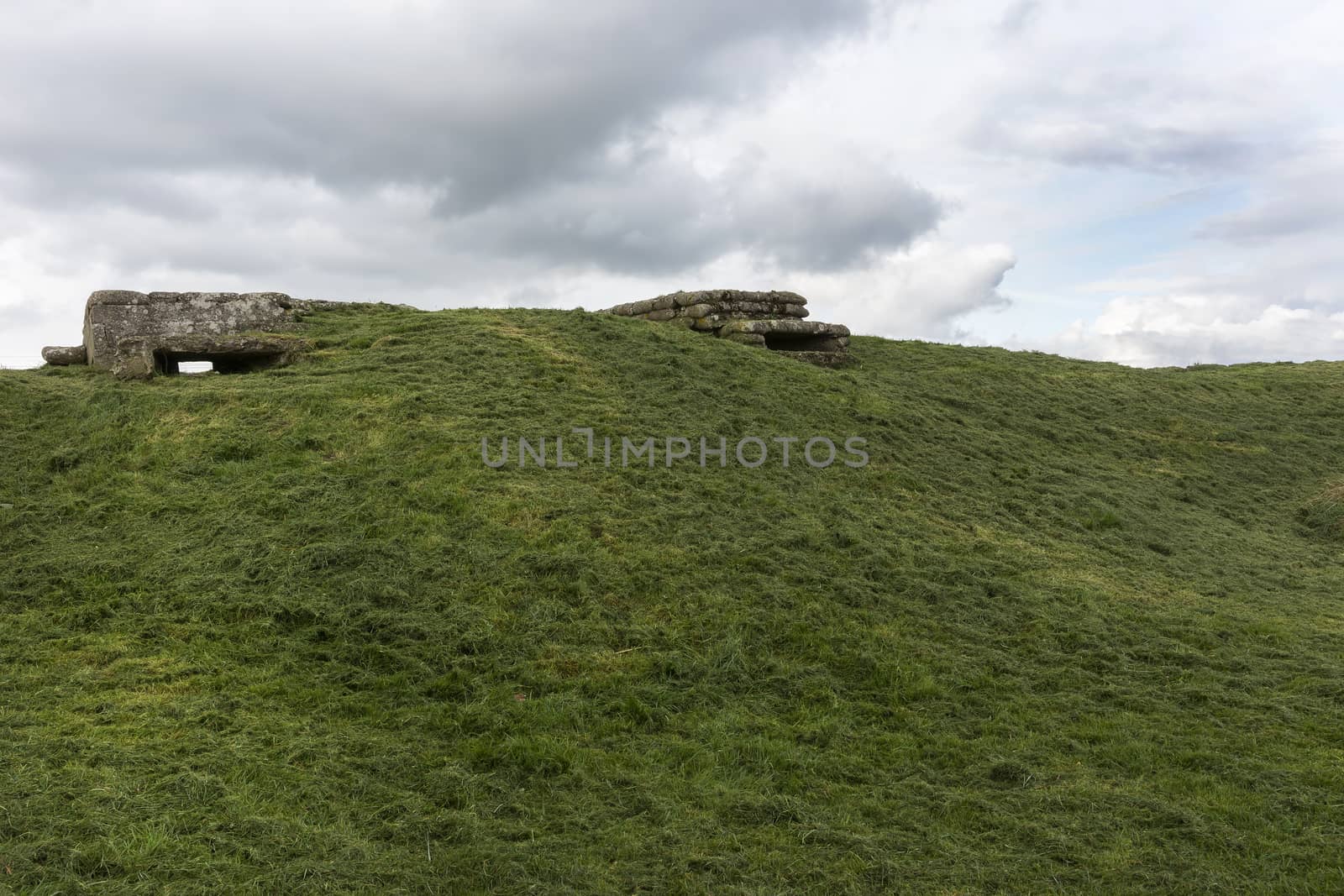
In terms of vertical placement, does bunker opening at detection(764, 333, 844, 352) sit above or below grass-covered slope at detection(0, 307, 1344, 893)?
above

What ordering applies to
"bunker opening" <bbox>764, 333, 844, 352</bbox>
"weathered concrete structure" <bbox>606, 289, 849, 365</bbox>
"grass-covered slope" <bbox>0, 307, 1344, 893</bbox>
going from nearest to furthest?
"grass-covered slope" <bbox>0, 307, 1344, 893</bbox>, "weathered concrete structure" <bbox>606, 289, 849, 365</bbox>, "bunker opening" <bbox>764, 333, 844, 352</bbox>

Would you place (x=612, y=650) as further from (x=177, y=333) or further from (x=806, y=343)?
(x=806, y=343)

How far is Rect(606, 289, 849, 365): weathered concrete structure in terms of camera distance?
13.8m

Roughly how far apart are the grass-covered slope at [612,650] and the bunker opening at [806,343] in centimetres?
278

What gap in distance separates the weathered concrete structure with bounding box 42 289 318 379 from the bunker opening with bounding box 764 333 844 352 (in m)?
6.94

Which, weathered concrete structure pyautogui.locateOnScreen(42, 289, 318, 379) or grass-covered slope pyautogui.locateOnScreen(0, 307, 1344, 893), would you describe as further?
weathered concrete structure pyautogui.locateOnScreen(42, 289, 318, 379)

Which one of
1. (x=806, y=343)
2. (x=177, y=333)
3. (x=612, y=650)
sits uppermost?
(x=806, y=343)

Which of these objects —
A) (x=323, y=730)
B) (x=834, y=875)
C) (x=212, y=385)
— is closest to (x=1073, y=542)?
(x=834, y=875)

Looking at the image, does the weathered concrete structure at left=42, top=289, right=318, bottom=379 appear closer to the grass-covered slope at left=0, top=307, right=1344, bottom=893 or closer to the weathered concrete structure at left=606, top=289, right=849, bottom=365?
the grass-covered slope at left=0, top=307, right=1344, bottom=893

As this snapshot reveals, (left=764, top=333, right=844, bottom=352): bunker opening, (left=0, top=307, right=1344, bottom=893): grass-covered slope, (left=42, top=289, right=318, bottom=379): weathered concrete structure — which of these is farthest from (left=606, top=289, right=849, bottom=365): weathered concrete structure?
(left=42, top=289, right=318, bottom=379): weathered concrete structure

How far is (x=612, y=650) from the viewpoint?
6.38 meters

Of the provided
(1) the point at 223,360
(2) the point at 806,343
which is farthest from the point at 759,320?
(1) the point at 223,360

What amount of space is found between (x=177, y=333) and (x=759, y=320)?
7.87m

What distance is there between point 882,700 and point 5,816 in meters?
4.90
